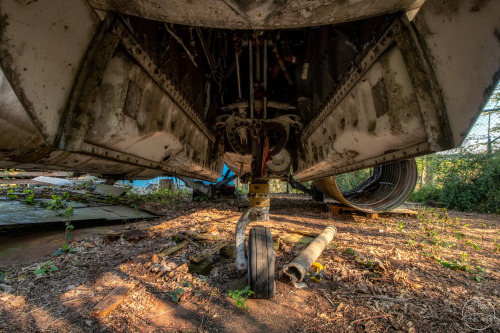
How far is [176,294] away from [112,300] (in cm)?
50

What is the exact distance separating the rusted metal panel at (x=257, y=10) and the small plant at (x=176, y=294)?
2.11 metres

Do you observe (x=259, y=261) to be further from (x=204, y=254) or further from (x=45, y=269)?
(x=45, y=269)

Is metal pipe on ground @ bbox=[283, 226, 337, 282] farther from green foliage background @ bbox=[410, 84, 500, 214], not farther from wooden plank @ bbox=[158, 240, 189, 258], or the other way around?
green foliage background @ bbox=[410, 84, 500, 214]

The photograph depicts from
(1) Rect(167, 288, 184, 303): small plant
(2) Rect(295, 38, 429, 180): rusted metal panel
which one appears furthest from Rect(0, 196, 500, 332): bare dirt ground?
(2) Rect(295, 38, 429, 180): rusted metal panel

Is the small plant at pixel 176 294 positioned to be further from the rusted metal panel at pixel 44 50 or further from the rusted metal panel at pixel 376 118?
the rusted metal panel at pixel 376 118

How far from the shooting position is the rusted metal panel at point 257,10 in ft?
4.05

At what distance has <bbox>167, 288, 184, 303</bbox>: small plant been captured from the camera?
80.0 inches

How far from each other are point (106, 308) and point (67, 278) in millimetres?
984

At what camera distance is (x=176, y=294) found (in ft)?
6.80

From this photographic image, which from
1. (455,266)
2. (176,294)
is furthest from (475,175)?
(176,294)

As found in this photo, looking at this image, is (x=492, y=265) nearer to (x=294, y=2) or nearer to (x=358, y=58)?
(x=358, y=58)

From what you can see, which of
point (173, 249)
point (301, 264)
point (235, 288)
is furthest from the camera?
point (173, 249)

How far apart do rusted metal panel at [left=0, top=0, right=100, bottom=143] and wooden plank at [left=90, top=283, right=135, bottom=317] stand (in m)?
1.30

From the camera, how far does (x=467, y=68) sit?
51.9 inches
